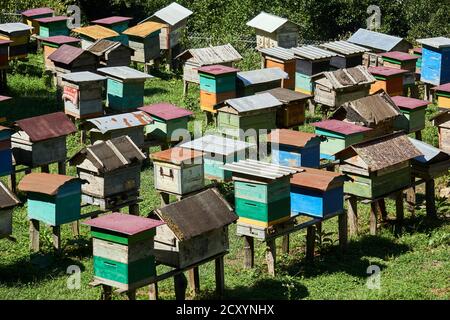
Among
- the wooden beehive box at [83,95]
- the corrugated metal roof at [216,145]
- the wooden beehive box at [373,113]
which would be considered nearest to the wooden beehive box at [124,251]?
the corrugated metal roof at [216,145]

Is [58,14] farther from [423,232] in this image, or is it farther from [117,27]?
[423,232]

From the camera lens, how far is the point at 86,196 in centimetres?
1789

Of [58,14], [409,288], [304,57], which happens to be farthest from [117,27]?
[409,288]

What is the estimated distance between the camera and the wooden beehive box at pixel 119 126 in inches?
799

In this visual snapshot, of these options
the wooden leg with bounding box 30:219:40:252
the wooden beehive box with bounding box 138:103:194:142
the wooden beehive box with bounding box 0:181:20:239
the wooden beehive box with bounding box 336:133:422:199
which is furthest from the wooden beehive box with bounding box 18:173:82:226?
the wooden beehive box with bounding box 336:133:422:199

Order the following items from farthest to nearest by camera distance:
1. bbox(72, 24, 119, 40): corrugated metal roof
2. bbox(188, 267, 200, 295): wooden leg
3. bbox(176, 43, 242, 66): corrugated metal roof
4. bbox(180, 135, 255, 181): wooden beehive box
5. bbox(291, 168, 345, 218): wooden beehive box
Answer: bbox(72, 24, 119, 40): corrugated metal roof, bbox(176, 43, 242, 66): corrugated metal roof, bbox(180, 135, 255, 181): wooden beehive box, bbox(291, 168, 345, 218): wooden beehive box, bbox(188, 267, 200, 295): wooden leg

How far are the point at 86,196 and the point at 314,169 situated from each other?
4.23 meters

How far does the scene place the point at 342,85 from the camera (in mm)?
24516

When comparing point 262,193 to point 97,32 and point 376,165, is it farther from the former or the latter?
point 97,32

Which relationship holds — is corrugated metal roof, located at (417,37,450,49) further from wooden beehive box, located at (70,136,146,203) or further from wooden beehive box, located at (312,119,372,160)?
wooden beehive box, located at (70,136,146,203)

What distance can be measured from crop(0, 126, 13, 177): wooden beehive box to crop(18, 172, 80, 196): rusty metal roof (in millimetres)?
1694

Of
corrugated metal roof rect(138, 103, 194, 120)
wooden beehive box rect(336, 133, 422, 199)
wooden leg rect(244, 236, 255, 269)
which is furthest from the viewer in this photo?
corrugated metal roof rect(138, 103, 194, 120)

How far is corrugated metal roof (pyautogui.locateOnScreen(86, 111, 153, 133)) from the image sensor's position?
20250mm

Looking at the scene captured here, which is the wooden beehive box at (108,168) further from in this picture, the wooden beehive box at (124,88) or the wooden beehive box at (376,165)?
the wooden beehive box at (124,88)
